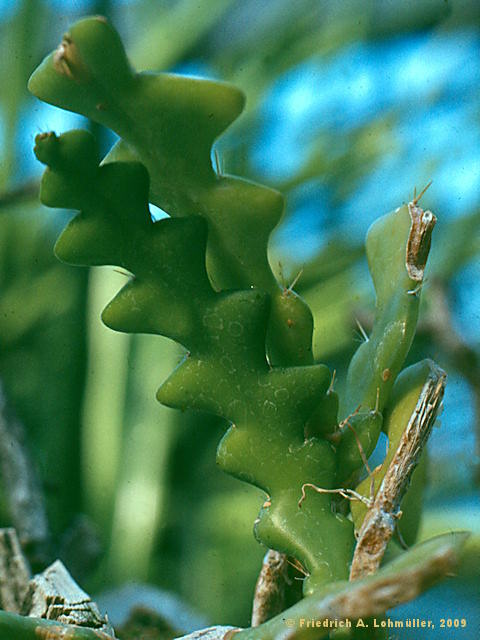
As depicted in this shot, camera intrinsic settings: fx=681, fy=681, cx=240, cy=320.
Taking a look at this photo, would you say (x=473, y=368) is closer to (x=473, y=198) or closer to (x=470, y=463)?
(x=470, y=463)

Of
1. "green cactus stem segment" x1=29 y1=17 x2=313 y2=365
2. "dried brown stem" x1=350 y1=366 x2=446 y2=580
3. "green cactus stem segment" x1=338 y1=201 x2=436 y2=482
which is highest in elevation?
"green cactus stem segment" x1=29 y1=17 x2=313 y2=365

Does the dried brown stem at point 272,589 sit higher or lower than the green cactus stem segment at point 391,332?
lower

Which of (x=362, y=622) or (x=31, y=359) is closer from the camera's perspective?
(x=362, y=622)

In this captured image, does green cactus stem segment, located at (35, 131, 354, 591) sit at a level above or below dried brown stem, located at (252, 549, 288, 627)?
above

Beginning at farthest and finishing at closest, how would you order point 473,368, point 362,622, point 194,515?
1. point 194,515
2. point 473,368
3. point 362,622

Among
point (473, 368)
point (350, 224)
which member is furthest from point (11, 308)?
point (473, 368)

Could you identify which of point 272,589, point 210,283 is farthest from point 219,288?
point 272,589

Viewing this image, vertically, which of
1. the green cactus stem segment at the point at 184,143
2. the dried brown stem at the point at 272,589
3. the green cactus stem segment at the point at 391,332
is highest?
the green cactus stem segment at the point at 184,143
